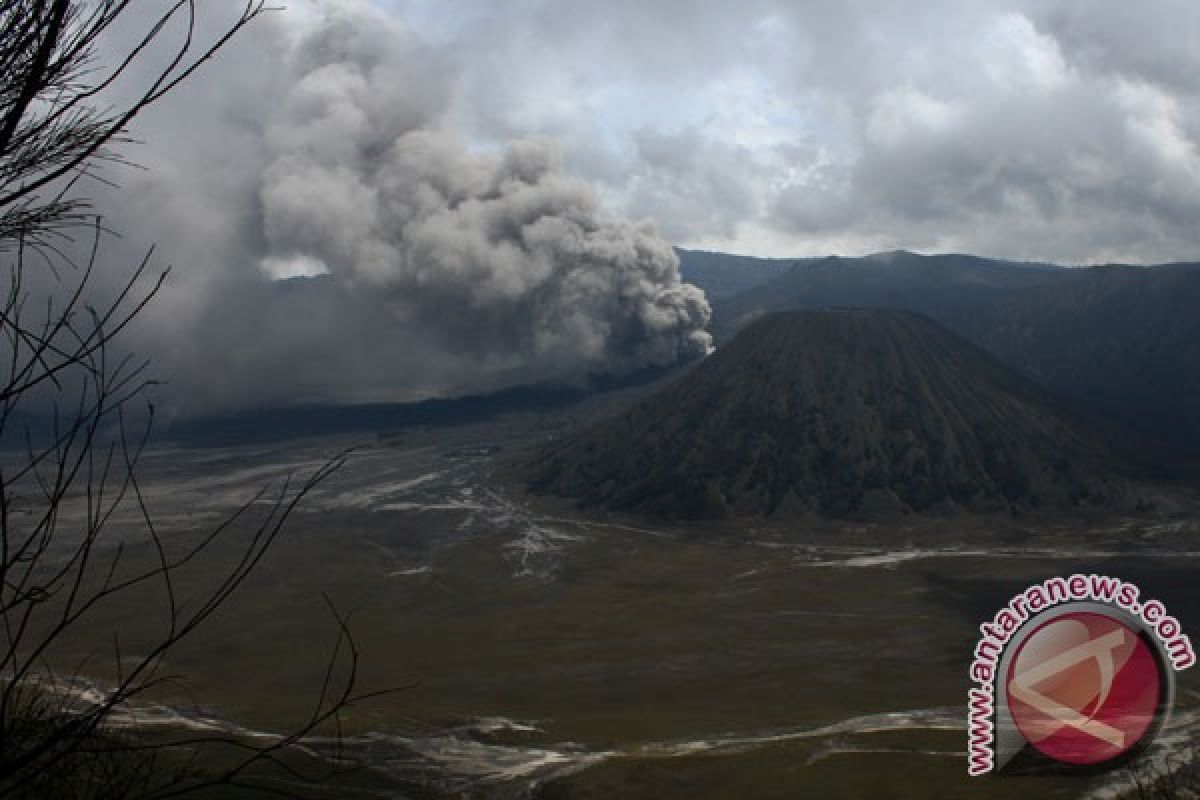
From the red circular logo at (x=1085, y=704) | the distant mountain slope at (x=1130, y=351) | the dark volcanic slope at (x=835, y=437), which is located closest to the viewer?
the red circular logo at (x=1085, y=704)

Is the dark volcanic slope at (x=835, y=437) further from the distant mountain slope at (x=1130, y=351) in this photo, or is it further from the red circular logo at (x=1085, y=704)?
the red circular logo at (x=1085, y=704)

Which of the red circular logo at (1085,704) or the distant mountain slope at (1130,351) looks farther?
the distant mountain slope at (1130,351)

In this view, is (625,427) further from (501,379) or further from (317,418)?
(317,418)

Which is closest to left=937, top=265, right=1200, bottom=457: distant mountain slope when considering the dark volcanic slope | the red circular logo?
the dark volcanic slope

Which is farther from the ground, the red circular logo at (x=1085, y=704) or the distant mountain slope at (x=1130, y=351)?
the distant mountain slope at (x=1130, y=351)

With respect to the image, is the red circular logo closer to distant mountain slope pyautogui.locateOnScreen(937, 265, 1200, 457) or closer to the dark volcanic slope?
the dark volcanic slope

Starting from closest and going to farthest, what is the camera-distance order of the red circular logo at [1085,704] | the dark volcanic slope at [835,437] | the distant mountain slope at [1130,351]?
1. the red circular logo at [1085,704]
2. the dark volcanic slope at [835,437]
3. the distant mountain slope at [1130,351]

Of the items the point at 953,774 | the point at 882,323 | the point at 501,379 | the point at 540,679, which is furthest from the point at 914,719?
the point at 501,379

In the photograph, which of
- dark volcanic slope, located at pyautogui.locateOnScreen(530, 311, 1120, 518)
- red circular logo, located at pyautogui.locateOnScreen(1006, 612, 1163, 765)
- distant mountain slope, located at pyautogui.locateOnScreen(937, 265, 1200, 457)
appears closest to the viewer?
red circular logo, located at pyautogui.locateOnScreen(1006, 612, 1163, 765)

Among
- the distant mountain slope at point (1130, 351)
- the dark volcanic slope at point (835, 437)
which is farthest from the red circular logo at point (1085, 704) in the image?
the distant mountain slope at point (1130, 351)
